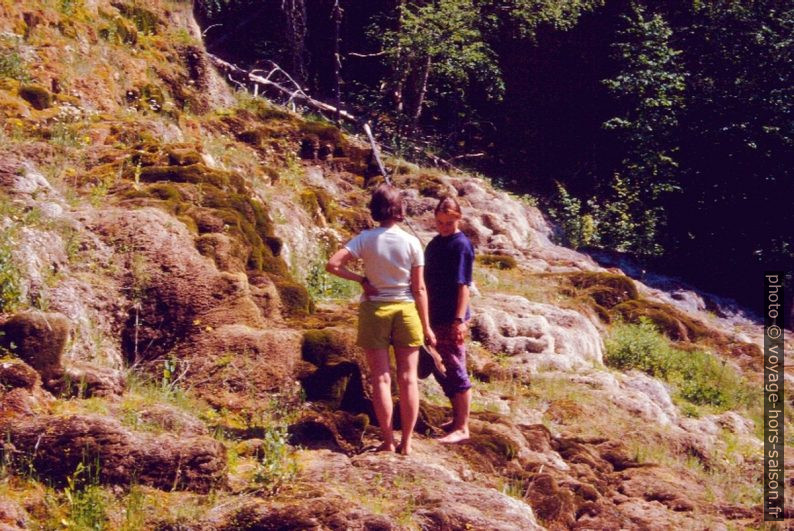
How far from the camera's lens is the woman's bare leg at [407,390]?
17.0 ft

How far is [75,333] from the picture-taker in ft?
18.2

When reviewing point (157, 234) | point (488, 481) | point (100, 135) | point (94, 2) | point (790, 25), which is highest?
point (790, 25)

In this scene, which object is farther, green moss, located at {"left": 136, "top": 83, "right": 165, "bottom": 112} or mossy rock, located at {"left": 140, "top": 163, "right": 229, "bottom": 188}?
green moss, located at {"left": 136, "top": 83, "right": 165, "bottom": 112}

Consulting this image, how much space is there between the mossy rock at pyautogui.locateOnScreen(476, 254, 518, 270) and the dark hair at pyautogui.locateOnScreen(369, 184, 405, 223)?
27.5 ft

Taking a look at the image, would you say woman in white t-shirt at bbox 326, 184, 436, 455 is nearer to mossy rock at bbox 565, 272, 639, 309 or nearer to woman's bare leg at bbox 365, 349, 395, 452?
woman's bare leg at bbox 365, 349, 395, 452

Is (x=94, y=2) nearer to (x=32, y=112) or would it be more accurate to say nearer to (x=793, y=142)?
(x=32, y=112)

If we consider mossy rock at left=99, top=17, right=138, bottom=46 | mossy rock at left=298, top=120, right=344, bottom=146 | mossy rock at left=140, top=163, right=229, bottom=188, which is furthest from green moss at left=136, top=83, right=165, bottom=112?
mossy rock at left=298, top=120, right=344, bottom=146

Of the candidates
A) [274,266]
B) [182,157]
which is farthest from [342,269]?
[182,157]

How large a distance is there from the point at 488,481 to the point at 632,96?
1669cm

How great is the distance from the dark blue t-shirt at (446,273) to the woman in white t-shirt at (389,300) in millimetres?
548

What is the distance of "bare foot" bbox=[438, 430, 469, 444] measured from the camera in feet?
19.0

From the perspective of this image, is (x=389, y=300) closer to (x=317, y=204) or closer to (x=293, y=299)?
(x=293, y=299)

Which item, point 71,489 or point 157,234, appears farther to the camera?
point 157,234

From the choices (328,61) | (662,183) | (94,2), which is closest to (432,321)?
(94,2)
